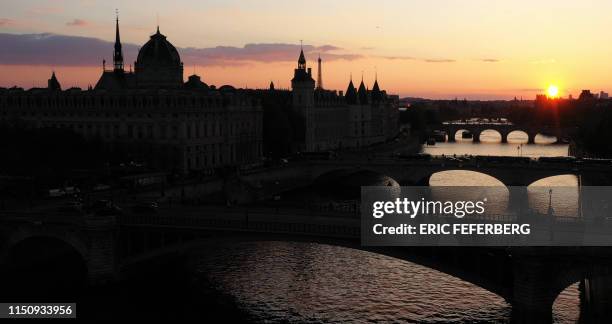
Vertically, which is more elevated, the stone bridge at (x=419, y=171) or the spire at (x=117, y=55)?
the spire at (x=117, y=55)

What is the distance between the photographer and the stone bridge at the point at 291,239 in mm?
32625

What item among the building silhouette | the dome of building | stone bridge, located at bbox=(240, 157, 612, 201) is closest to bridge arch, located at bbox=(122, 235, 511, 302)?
stone bridge, located at bbox=(240, 157, 612, 201)

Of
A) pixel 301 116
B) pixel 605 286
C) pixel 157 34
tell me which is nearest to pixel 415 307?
pixel 605 286

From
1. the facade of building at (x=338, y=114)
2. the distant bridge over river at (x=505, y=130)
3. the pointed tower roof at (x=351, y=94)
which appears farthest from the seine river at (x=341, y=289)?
the distant bridge over river at (x=505, y=130)

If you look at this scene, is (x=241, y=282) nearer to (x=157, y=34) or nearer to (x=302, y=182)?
(x=302, y=182)

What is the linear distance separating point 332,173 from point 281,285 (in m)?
49.8

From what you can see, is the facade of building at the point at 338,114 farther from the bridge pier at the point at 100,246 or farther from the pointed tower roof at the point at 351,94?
the bridge pier at the point at 100,246

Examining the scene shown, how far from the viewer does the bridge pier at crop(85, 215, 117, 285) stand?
141 ft

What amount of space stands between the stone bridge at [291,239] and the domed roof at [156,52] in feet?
142

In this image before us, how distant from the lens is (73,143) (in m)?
73.4

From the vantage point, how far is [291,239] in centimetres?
4012

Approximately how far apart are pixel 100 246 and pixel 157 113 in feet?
131

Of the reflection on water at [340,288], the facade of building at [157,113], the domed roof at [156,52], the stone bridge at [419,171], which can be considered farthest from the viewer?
the domed roof at [156,52]

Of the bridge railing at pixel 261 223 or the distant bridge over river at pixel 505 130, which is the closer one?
the bridge railing at pixel 261 223
